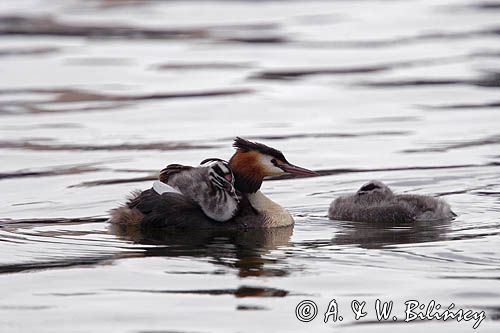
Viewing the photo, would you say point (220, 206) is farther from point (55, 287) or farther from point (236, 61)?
point (236, 61)

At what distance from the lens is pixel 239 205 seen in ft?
37.0

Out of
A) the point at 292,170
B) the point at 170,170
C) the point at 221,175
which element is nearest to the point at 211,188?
the point at 221,175

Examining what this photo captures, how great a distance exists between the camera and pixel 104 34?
27406 millimetres

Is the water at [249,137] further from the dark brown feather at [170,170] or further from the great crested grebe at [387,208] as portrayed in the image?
the dark brown feather at [170,170]

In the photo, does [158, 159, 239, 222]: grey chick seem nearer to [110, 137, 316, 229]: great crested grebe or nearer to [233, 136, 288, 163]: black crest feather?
[110, 137, 316, 229]: great crested grebe

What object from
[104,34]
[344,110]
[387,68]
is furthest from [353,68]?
[104,34]

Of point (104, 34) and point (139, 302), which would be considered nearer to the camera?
point (139, 302)

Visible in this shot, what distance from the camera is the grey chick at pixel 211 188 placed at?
11.1 m

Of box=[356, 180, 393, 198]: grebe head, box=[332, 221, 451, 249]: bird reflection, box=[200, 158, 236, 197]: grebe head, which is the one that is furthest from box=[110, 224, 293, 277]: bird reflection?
box=[356, 180, 393, 198]: grebe head

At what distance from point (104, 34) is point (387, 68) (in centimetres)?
744

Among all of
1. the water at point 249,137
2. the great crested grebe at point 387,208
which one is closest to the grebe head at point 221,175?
the water at point 249,137

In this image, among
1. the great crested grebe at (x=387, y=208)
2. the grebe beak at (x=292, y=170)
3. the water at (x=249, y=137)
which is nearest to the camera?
the water at (x=249, y=137)

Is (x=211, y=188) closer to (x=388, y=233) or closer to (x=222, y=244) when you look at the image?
(x=222, y=244)
